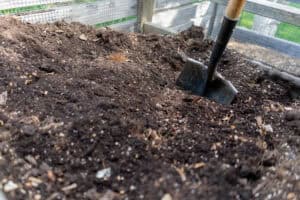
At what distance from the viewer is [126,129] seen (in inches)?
63.8

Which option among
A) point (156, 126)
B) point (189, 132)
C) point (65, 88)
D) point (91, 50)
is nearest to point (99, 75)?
point (65, 88)

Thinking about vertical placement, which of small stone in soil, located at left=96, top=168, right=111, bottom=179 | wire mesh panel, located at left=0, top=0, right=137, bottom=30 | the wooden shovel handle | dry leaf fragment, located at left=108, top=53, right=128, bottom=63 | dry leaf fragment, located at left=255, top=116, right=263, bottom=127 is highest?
the wooden shovel handle

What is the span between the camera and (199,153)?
1.54m

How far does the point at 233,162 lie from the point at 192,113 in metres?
0.47

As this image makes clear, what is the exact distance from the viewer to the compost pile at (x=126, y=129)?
4.45 feet

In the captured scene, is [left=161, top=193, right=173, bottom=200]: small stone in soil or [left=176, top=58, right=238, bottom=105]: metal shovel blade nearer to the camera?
[left=161, top=193, right=173, bottom=200]: small stone in soil

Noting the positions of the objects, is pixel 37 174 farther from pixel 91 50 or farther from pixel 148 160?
pixel 91 50

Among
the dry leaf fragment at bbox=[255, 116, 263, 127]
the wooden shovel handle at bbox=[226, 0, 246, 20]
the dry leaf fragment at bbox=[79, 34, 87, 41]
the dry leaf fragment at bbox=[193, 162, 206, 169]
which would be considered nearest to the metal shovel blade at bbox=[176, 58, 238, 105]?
the dry leaf fragment at bbox=[255, 116, 263, 127]

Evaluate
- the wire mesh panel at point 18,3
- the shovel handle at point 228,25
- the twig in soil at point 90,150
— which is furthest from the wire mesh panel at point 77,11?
the twig in soil at point 90,150

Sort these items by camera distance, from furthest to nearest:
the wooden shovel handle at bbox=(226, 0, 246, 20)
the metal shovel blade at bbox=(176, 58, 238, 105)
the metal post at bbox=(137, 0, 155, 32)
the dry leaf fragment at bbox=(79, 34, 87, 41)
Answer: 1. the metal post at bbox=(137, 0, 155, 32)
2. the dry leaf fragment at bbox=(79, 34, 87, 41)
3. the metal shovel blade at bbox=(176, 58, 238, 105)
4. the wooden shovel handle at bbox=(226, 0, 246, 20)

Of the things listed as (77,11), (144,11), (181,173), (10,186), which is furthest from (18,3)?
(181,173)

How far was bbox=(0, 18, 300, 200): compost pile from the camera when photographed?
136 cm

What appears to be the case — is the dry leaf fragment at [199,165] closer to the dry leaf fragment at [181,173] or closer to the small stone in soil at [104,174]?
the dry leaf fragment at [181,173]

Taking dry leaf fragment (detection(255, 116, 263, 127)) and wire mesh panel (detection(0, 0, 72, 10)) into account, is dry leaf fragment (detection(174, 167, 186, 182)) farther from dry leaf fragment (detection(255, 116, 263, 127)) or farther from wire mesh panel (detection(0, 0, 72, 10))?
wire mesh panel (detection(0, 0, 72, 10))
